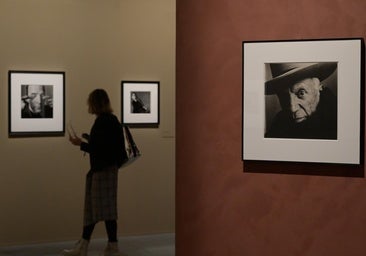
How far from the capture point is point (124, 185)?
994cm

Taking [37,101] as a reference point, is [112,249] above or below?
below

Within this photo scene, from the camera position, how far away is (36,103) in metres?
9.23

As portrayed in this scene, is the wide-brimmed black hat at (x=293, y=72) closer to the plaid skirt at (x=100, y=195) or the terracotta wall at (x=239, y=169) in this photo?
the terracotta wall at (x=239, y=169)

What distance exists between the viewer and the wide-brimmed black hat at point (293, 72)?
13.3 ft

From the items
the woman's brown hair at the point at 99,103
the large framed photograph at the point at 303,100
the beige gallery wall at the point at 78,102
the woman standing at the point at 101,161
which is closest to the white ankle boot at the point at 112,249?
the woman standing at the point at 101,161

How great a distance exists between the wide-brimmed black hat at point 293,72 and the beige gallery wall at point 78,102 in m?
5.69

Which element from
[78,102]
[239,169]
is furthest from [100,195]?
[239,169]

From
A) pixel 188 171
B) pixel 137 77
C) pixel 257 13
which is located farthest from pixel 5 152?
pixel 257 13

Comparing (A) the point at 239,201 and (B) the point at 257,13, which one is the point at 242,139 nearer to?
(A) the point at 239,201

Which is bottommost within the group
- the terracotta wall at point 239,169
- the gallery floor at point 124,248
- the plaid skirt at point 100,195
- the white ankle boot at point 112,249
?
the gallery floor at point 124,248

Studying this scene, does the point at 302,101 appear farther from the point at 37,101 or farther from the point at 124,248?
the point at 37,101

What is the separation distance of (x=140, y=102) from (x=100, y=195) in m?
2.16

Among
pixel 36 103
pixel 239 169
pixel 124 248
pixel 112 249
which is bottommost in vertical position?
pixel 124 248

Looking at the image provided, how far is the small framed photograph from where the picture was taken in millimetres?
9828
